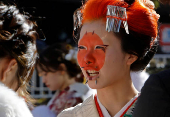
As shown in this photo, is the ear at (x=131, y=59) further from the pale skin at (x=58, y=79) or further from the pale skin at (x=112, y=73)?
the pale skin at (x=58, y=79)

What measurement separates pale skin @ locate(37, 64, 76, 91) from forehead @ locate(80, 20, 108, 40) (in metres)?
1.50

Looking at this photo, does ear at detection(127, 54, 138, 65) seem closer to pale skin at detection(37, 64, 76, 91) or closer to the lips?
the lips

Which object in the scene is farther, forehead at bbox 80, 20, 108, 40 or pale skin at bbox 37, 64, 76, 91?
pale skin at bbox 37, 64, 76, 91

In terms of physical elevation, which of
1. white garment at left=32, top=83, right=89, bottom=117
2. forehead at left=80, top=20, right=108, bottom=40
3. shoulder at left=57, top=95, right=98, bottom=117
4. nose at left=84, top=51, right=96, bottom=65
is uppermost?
forehead at left=80, top=20, right=108, bottom=40

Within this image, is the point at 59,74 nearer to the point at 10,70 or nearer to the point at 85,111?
the point at 10,70

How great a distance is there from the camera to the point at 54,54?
301 centimetres

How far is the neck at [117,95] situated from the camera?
4.89 ft

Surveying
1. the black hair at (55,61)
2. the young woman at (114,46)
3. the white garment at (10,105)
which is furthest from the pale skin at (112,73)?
the black hair at (55,61)

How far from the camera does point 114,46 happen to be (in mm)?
1457

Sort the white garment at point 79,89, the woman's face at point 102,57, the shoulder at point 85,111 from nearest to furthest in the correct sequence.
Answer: the woman's face at point 102,57, the shoulder at point 85,111, the white garment at point 79,89

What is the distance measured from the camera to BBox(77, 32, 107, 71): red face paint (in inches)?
56.9

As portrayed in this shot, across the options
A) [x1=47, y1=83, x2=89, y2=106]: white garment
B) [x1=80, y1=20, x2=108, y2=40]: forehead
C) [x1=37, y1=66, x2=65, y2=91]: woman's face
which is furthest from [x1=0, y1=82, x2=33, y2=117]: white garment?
[x1=37, y1=66, x2=65, y2=91]: woman's face

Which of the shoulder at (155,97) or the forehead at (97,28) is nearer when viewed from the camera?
the shoulder at (155,97)

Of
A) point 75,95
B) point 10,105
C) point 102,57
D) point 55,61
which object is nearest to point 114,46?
point 102,57
